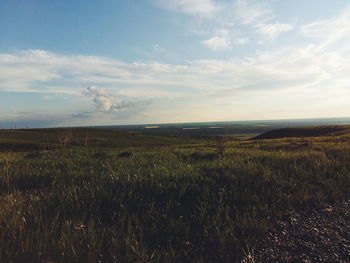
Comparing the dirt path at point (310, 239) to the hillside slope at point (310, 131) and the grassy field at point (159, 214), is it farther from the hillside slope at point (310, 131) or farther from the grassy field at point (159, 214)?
the hillside slope at point (310, 131)

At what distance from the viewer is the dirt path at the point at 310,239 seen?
232cm

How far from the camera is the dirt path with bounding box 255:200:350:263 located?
232cm

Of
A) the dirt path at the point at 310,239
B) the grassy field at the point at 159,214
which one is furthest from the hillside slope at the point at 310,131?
the dirt path at the point at 310,239

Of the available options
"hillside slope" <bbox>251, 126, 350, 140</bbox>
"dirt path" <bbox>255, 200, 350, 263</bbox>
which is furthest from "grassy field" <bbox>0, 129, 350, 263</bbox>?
"hillside slope" <bbox>251, 126, 350, 140</bbox>

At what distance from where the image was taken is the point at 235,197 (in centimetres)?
357

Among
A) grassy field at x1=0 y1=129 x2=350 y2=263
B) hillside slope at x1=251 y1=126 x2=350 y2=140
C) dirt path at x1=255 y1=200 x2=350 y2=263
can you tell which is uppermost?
grassy field at x1=0 y1=129 x2=350 y2=263

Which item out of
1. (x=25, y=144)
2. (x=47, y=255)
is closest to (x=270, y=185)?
(x=47, y=255)

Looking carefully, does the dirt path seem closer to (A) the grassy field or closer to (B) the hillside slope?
(A) the grassy field

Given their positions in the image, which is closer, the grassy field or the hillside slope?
the grassy field

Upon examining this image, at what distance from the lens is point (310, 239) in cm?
266

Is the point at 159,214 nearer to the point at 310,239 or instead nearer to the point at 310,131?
the point at 310,239

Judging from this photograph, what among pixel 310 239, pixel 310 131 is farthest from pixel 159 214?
pixel 310 131

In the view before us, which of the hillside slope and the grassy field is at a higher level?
the grassy field

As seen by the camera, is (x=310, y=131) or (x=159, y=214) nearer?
(x=159, y=214)
